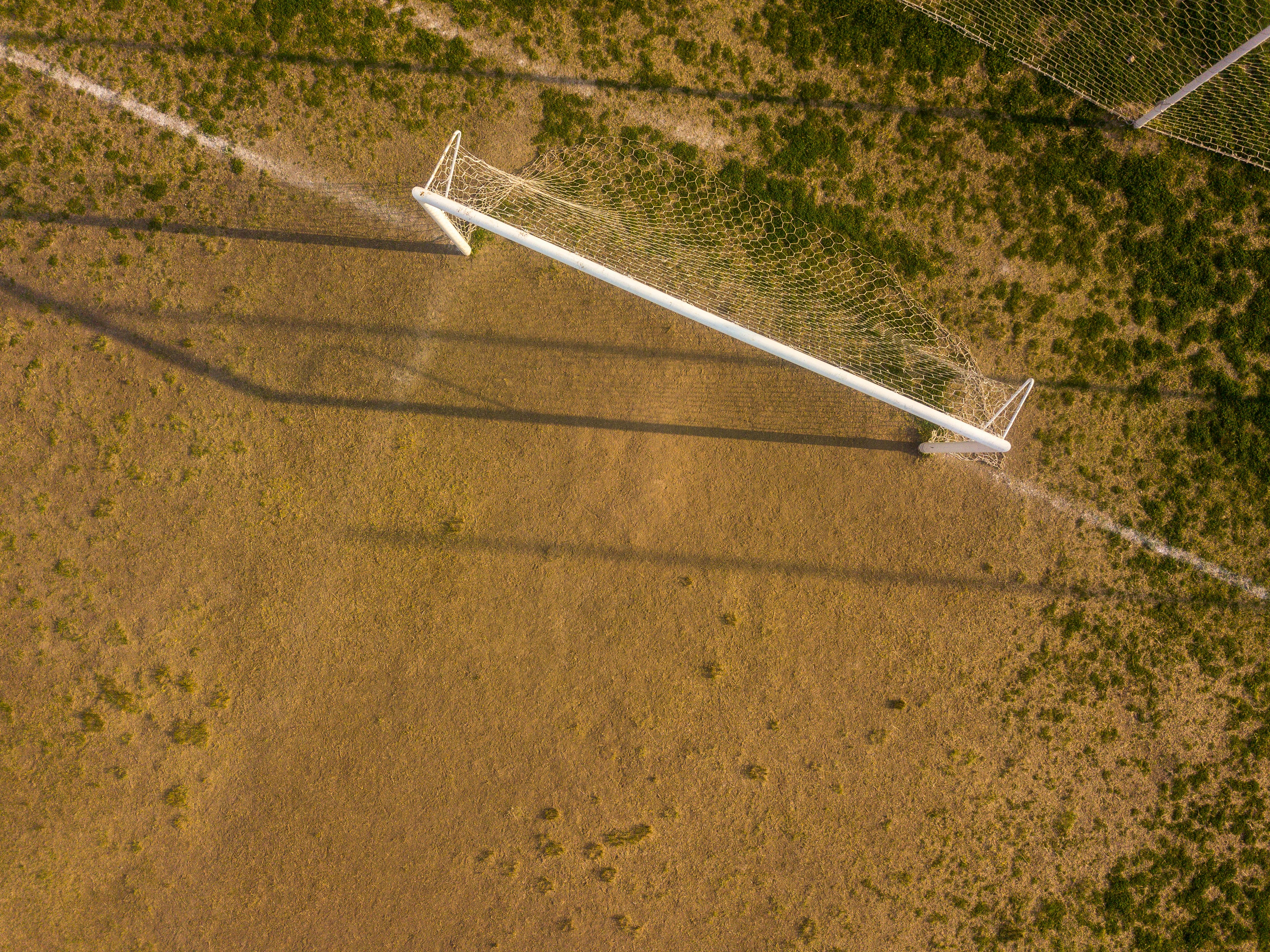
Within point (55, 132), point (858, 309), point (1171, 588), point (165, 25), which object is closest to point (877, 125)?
point (858, 309)

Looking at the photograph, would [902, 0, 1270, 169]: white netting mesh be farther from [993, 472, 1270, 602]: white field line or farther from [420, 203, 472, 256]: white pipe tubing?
[420, 203, 472, 256]: white pipe tubing

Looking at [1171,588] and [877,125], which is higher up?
[877,125]

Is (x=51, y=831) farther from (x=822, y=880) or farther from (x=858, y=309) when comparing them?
(x=858, y=309)

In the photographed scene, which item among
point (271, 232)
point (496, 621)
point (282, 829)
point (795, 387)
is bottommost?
point (282, 829)

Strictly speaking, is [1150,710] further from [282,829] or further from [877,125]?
[282,829]

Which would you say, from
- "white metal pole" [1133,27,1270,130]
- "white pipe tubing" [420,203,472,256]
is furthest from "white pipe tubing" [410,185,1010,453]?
"white metal pole" [1133,27,1270,130]

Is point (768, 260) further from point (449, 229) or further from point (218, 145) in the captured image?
point (218, 145)

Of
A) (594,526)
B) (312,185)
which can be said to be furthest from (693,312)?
(312,185)
